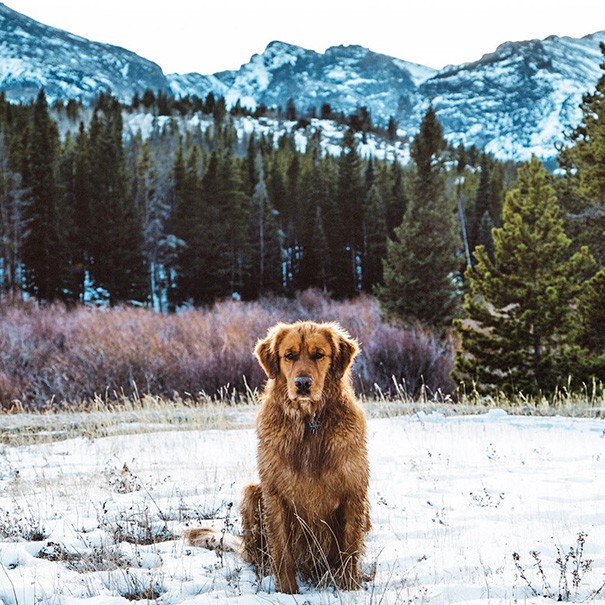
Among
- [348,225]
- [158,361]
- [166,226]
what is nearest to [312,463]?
[158,361]

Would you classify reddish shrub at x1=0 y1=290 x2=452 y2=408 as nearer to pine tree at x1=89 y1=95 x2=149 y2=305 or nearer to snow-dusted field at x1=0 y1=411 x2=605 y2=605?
snow-dusted field at x1=0 y1=411 x2=605 y2=605

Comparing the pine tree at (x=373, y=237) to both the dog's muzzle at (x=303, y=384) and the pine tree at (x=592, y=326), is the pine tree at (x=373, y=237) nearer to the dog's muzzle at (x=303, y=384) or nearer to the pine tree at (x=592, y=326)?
the pine tree at (x=592, y=326)

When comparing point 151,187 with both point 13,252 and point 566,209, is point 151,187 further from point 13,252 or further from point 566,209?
point 566,209

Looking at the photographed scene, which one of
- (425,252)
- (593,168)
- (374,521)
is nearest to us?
(374,521)

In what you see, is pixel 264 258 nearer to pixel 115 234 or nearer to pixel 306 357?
pixel 115 234

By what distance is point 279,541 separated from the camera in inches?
135

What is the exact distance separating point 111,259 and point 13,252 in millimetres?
6197

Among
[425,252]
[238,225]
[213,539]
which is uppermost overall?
[238,225]

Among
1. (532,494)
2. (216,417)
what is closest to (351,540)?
(532,494)

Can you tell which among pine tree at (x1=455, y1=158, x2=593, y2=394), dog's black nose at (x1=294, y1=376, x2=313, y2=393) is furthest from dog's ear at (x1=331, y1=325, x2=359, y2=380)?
pine tree at (x1=455, y1=158, x2=593, y2=394)

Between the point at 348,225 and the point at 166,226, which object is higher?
the point at 348,225

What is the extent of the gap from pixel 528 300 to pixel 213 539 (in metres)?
11.8

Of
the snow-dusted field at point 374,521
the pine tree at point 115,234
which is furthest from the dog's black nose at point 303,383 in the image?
the pine tree at point 115,234

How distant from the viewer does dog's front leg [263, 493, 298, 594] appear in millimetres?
3377
